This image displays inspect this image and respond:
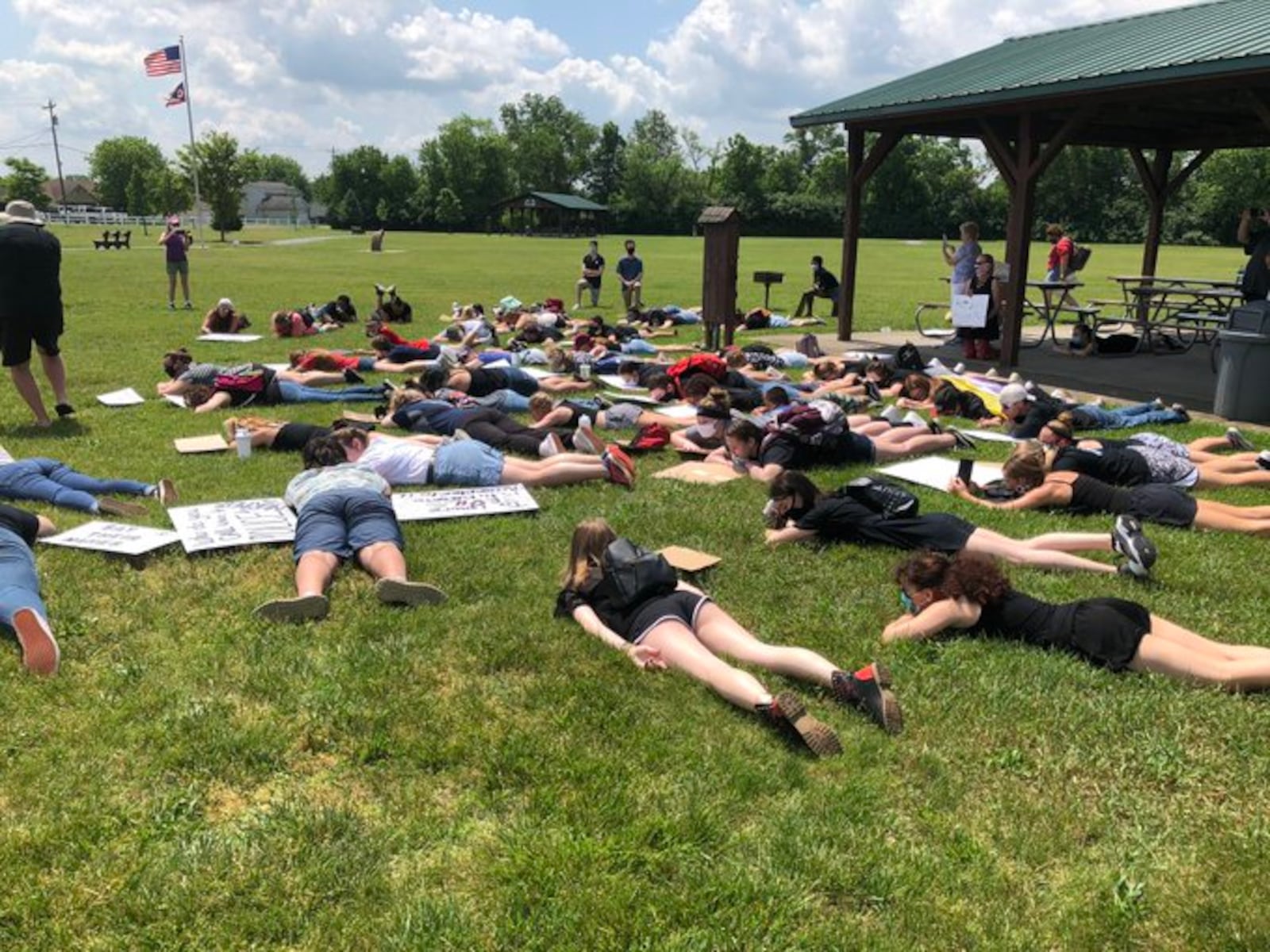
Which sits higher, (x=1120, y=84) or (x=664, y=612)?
(x=1120, y=84)

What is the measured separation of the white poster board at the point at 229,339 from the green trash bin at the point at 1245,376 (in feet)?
43.8

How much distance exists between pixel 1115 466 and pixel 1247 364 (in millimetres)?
3923

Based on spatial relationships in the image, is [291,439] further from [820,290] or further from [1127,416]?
[820,290]

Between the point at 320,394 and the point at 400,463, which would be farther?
the point at 320,394

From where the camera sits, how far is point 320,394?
10.6 meters

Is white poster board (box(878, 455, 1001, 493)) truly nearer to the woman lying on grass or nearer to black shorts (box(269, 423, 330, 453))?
the woman lying on grass

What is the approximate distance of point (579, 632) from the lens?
452 centimetres

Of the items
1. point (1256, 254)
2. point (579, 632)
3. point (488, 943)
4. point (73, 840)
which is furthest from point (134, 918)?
point (1256, 254)

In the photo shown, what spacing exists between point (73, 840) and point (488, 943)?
1.45 meters

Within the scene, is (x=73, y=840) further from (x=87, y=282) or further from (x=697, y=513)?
(x=87, y=282)

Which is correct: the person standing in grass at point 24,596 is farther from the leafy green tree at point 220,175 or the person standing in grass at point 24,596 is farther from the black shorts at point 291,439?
the leafy green tree at point 220,175

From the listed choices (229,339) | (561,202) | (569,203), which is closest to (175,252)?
(229,339)

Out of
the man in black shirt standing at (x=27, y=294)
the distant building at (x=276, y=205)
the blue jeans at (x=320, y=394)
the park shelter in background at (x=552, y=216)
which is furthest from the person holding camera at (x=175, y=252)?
the distant building at (x=276, y=205)

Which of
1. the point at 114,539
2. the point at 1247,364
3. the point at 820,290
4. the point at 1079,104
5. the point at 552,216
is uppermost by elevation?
the point at 552,216
